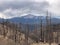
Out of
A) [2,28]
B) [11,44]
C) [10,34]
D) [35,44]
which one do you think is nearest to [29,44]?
[35,44]

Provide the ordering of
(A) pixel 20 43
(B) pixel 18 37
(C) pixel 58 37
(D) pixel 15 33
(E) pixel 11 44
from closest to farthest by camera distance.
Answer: (E) pixel 11 44 < (A) pixel 20 43 < (B) pixel 18 37 < (D) pixel 15 33 < (C) pixel 58 37

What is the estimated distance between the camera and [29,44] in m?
74.5

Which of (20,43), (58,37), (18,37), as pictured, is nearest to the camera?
(20,43)

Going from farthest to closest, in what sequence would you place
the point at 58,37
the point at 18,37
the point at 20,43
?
the point at 58,37 → the point at 18,37 → the point at 20,43

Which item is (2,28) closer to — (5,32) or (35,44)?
(5,32)

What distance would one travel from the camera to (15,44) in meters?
70.1

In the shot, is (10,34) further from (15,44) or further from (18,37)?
(15,44)

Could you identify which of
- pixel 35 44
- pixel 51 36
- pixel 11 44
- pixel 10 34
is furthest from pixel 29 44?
pixel 51 36

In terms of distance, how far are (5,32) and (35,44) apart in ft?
59.3

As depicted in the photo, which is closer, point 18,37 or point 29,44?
point 29,44

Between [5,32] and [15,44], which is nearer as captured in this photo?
[15,44]

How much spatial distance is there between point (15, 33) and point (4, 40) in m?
17.3

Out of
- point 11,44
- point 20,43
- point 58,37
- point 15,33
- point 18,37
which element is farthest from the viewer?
point 58,37

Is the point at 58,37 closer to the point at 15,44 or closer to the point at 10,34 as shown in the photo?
the point at 10,34
